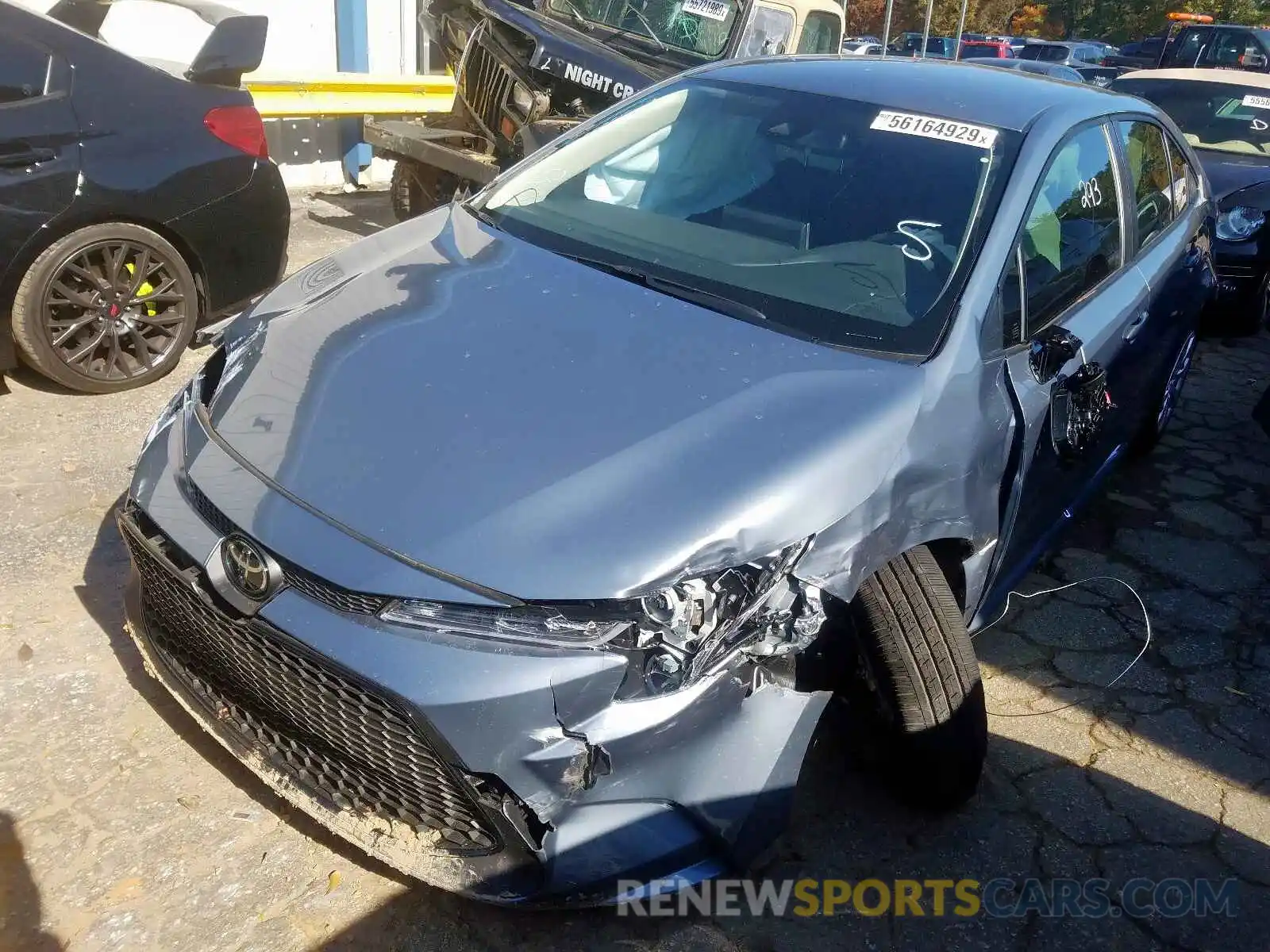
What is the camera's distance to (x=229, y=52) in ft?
14.6

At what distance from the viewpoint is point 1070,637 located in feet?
11.5

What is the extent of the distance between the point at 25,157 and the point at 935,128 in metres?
3.21

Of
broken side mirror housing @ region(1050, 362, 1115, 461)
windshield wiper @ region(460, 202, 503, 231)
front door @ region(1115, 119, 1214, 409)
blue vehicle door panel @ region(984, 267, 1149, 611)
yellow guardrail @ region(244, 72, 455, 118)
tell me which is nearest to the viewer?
blue vehicle door panel @ region(984, 267, 1149, 611)

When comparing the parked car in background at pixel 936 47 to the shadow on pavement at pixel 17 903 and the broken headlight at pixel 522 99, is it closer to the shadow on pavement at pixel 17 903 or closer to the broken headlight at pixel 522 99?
the broken headlight at pixel 522 99

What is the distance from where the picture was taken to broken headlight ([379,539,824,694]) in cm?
189

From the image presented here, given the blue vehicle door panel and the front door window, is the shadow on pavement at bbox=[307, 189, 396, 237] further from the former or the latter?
the blue vehicle door panel

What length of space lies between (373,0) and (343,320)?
7206 millimetres

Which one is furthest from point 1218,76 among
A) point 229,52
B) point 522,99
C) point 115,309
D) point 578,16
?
point 115,309

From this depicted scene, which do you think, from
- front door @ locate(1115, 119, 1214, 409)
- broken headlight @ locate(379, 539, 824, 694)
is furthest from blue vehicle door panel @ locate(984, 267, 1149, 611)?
broken headlight @ locate(379, 539, 824, 694)

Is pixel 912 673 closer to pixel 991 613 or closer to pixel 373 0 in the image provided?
pixel 991 613

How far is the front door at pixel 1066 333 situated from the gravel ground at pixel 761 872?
0.49 m

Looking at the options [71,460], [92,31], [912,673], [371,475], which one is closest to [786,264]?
[912,673]

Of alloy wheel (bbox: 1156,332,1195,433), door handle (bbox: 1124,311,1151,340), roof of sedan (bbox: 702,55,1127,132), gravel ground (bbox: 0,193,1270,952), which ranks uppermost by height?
roof of sedan (bbox: 702,55,1127,132)

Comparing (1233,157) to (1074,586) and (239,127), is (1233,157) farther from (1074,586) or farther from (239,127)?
(239,127)
